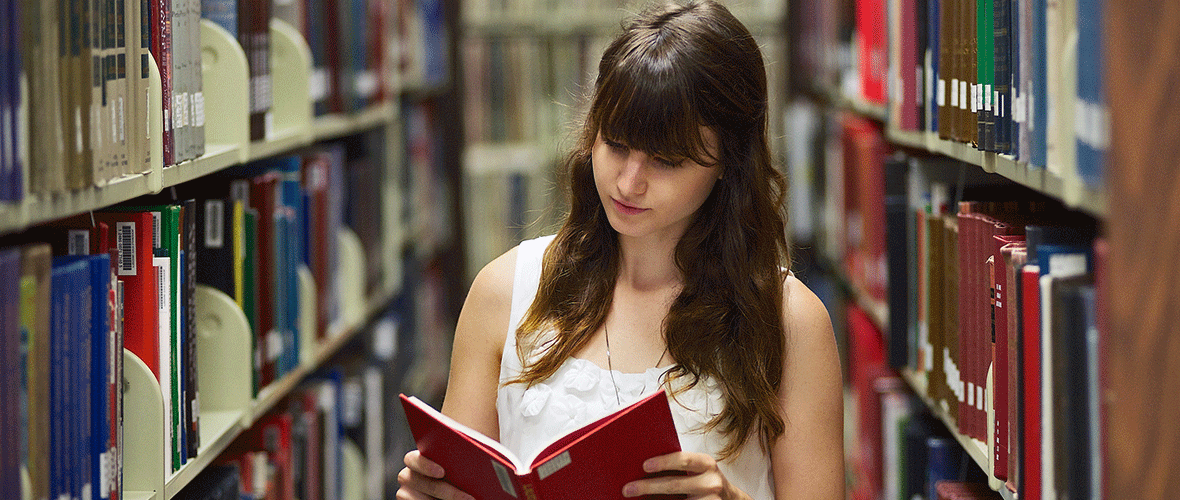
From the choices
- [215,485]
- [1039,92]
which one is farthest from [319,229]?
[1039,92]

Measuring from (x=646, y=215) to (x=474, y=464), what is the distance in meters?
0.38

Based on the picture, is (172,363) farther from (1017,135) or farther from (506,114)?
(506,114)

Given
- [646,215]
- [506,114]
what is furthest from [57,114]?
[506,114]

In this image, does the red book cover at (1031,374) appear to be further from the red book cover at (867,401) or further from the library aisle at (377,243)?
the red book cover at (867,401)

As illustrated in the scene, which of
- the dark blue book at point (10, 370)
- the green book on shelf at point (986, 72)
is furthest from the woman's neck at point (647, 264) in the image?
the dark blue book at point (10, 370)

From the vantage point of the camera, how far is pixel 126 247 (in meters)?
1.31

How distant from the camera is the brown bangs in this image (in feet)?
4.20

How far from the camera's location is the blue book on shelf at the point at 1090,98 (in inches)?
35.7

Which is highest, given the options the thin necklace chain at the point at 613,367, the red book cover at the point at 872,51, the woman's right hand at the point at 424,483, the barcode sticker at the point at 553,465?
the red book cover at the point at 872,51

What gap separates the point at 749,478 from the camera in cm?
143

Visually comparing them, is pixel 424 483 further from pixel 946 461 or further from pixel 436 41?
pixel 436 41

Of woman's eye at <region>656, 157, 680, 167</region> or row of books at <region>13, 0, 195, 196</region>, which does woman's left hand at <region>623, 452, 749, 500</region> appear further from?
row of books at <region>13, 0, 195, 196</region>

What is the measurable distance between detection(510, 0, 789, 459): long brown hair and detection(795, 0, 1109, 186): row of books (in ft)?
0.89

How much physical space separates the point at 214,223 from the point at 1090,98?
1.21 meters
